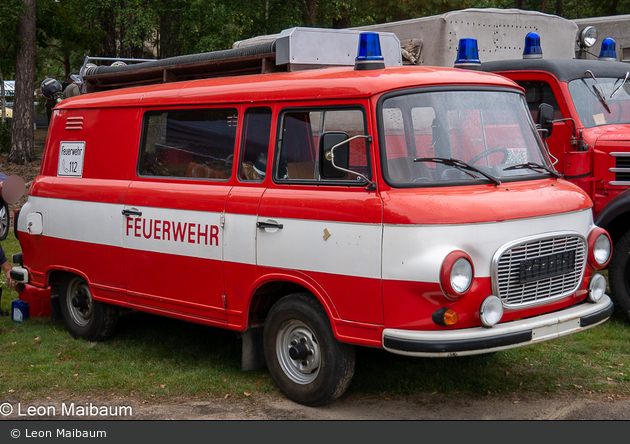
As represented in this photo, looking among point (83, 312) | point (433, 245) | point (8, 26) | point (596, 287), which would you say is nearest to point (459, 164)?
point (433, 245)

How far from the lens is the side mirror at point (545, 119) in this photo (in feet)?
22.5

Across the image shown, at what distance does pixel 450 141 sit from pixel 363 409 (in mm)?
2027

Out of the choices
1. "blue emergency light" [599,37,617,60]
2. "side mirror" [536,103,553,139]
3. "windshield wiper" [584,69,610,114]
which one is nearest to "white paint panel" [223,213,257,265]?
"side mirror" [536,103,553,139]

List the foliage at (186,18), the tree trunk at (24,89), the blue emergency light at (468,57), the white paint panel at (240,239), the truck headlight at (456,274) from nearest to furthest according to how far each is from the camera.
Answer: the truck headlight at (456,274) < the white paint panel at (240,239) < the blue emergency light at (468,57) < the tree trunk at (24,89) < the foliage at (186,18)

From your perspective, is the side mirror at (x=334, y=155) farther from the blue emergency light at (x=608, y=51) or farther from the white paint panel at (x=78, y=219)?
the blue emergency light at (x=608, y=51)

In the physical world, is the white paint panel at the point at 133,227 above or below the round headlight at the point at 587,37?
below

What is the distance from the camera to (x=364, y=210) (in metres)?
4.76

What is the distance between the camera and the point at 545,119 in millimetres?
7004

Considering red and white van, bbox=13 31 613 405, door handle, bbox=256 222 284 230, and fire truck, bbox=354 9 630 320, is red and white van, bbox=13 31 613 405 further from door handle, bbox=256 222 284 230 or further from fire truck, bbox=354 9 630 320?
fire truck, bbox=354 9 630 320

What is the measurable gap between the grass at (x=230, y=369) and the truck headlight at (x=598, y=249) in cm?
103

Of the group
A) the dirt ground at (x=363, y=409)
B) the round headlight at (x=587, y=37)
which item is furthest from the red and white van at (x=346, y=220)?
the round headlight at (x=587, y=37)

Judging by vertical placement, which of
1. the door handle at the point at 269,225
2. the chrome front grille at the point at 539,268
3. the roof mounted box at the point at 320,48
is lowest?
the chrome front grille at the point at 539,268

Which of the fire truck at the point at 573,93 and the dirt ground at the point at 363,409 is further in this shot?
the fire truck at the point at 573,93

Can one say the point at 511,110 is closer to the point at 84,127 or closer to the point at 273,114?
the point at 273,114
